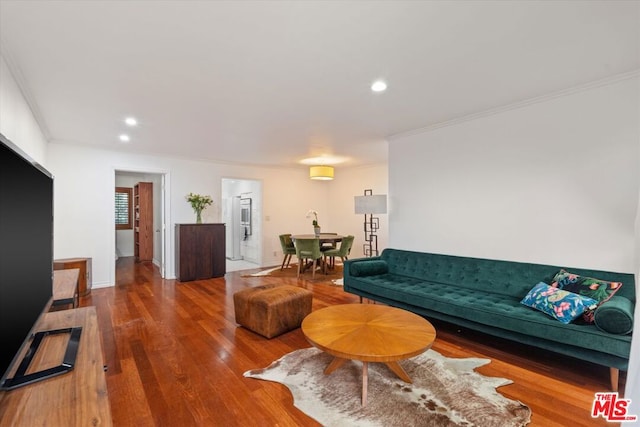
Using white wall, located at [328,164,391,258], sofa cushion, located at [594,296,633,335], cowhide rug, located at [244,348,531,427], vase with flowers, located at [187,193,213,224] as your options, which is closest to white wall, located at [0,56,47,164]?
vase with flowers, located at [187,193,213,224]

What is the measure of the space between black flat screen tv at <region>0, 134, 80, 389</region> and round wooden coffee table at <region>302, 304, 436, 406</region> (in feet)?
4.54

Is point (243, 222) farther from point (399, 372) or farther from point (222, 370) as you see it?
point (399, 372)

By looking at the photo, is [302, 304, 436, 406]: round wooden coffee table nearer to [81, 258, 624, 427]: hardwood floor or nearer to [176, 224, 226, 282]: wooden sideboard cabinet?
[81, 258, 624, 427]: hardwood floor

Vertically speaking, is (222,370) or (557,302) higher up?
(557,302)

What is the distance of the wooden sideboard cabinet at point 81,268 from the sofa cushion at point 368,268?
391 cm

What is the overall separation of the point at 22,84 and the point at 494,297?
15.9 feet

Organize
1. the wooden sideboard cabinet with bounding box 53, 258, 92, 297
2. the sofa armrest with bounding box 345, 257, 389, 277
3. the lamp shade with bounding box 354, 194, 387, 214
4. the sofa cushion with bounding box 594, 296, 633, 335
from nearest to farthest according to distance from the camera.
Result: the sofa cushion with bounding box 594, 296, 633, 335, the sofa armrest with bounding box 345, 257, 389, 277, the wooden sideboard cabinet with bounding box 53, 258, 92, 297, the lamp shade with bounding box 354, 194, 387, 214

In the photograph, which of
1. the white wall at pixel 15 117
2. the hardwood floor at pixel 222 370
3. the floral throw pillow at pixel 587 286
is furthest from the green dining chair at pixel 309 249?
the white wall at pixel 15 117

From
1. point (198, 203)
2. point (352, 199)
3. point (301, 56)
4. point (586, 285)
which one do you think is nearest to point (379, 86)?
point (301, 56)

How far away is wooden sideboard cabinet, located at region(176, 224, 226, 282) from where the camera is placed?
554cm

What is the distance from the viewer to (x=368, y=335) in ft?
6.85

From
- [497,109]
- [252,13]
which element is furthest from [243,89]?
[497,109]

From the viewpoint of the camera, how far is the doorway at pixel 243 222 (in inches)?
288

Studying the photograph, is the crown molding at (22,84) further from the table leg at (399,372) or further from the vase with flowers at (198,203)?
the table leg at (399,372)
